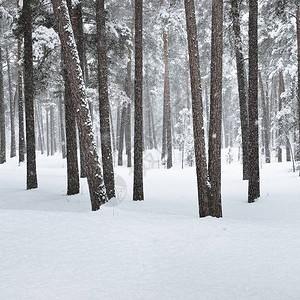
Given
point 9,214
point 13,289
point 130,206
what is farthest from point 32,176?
point 13,289

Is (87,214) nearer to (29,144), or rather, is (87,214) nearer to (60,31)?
(60,31)

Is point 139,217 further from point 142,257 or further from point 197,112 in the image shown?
point 197,112

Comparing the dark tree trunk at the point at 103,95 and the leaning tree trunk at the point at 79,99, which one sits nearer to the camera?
the leaning tree trunk at the point at 79,99

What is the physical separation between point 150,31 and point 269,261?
18452mm

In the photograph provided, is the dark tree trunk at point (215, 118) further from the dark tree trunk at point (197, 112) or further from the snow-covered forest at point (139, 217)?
the dark tree trunk at point (197, 112)

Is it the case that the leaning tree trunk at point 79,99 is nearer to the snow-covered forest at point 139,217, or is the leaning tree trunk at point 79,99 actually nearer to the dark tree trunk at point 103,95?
the snow-covered forest at point 139,217

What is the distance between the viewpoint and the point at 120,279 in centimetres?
401

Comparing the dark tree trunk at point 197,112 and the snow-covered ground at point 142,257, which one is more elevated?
the dark tree trunk at point 197,112

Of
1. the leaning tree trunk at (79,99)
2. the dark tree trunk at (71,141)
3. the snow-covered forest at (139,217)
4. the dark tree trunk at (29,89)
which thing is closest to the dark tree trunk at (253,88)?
the snow-covered forest at (139,217)

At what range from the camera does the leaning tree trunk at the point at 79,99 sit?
22.6 feet

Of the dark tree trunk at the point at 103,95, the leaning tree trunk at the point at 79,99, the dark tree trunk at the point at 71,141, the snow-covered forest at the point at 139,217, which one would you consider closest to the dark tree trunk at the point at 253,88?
the snow-covered forest at the point at 139,217

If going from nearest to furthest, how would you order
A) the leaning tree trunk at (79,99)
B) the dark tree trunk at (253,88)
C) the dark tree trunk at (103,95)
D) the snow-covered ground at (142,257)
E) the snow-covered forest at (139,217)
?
the snow-covered ground at (142,257), the snow-covered forest at (139,217), the leaning tree trunk at (79,99), the dark tree trunk at (103,95), the dark tree trunk at (253,88)

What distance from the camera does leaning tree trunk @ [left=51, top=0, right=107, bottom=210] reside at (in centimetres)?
688

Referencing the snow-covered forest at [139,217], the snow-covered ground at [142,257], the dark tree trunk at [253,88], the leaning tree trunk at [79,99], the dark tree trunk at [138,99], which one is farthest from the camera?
the dark tree trunk at [253,88]
